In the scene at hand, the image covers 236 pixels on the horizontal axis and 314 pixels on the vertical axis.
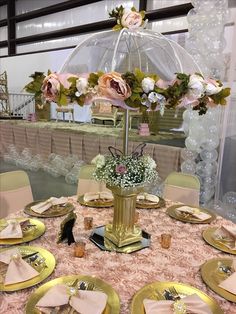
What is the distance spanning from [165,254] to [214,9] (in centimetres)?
257

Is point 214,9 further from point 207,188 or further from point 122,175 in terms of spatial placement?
point 122,175

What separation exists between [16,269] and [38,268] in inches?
3.2

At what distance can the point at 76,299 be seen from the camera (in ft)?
2.73

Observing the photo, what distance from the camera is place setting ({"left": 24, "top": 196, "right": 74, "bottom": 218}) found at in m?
1.56

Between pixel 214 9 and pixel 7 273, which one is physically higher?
pixel 214 9

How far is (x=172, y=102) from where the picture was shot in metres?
1.07

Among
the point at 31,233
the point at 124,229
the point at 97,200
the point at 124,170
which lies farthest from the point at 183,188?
the point at 31,233

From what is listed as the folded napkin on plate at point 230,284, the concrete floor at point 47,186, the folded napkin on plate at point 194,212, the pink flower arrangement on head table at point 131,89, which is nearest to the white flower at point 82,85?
the pink flower arrangement on head table at point 131,89

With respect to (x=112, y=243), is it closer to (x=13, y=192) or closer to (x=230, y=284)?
(x=230, y=284)

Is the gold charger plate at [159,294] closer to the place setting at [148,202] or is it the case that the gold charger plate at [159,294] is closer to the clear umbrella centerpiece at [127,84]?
the clear umbrella centerpiece at [127,84]

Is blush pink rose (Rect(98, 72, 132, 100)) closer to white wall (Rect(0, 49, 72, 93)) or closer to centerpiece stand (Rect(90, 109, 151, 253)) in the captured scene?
centerpiece stand (Rect(90, 109, 151, 253))

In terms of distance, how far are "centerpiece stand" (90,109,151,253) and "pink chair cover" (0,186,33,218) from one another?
90 cm

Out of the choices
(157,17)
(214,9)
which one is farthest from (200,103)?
(157,17)

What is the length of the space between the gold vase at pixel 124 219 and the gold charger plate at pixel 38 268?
0.30 metres
